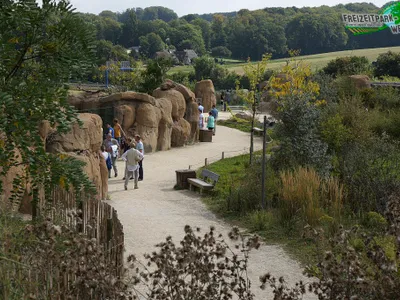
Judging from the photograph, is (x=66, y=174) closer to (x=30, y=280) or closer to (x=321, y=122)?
(x=30, y=280)

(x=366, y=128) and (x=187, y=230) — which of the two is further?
(x=366, y=128)

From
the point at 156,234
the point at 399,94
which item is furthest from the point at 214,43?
the point at 156,234

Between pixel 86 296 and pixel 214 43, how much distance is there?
112 meters

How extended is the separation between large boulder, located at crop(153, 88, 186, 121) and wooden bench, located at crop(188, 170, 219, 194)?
7588mm

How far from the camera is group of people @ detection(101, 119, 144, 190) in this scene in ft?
48.7

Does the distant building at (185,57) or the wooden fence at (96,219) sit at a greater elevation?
the distant building at (185,57)

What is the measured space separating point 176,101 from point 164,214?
11.3 metres

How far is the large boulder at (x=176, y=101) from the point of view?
2312 cm

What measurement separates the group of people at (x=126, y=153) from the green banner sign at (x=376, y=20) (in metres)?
45.4

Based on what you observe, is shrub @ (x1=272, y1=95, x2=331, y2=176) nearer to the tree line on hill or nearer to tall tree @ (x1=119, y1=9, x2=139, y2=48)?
the tree line on hill

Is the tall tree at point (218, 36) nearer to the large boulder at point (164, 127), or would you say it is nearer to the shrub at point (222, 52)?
the shrub at point (222, 52)

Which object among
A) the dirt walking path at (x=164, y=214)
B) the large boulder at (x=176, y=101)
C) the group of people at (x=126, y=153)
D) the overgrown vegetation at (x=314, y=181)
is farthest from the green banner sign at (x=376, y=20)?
the dirt walking path at (x=164, y=214)

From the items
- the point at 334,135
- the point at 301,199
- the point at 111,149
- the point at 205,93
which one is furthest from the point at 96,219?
the point at 205,93

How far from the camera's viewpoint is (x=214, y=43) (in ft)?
380
